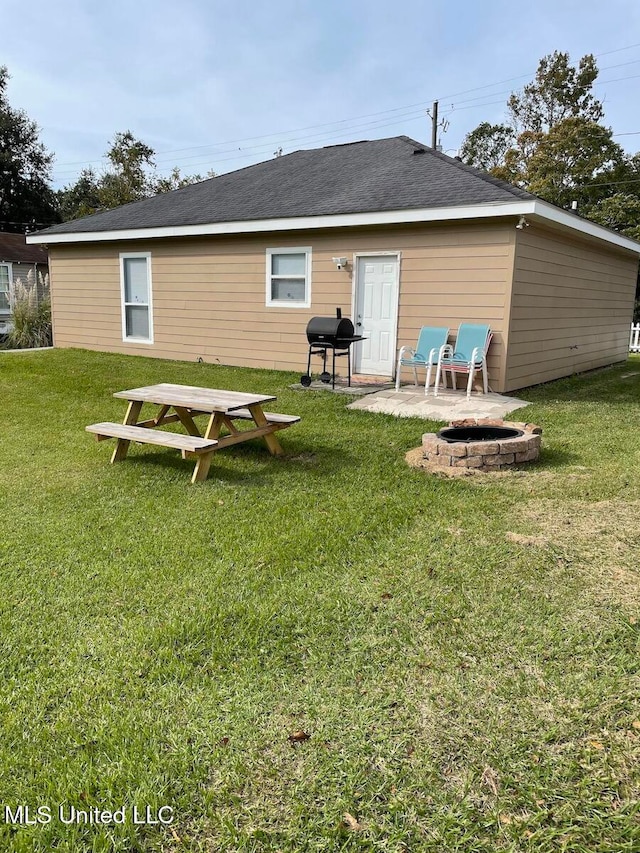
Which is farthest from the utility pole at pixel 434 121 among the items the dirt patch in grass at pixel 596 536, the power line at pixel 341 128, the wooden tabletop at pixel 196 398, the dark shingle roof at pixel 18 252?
the dirt patch in grass at pixel 596 536

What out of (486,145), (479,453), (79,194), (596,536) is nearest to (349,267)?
(479,453)

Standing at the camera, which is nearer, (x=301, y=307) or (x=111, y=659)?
(x=111, y=659)

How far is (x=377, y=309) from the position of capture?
8.34 metres

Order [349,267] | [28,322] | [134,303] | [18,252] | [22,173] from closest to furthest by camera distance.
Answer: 1. [349,267]
2. [134,303]
3. [28,322]
4. [18,252]
5. [22,173]

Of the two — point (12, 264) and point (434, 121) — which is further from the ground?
point (434, 121)

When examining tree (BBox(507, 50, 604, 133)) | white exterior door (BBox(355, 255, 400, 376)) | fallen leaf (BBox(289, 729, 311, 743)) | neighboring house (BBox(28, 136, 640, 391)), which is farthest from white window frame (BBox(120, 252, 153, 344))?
tree (BBox(507, 50, 604, 133))

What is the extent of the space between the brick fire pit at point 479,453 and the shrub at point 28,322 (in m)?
11.3

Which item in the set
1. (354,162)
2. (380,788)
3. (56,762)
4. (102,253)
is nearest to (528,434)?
(380,788)

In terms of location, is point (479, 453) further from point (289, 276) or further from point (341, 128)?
point (341, 128)

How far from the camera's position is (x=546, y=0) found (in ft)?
36.7

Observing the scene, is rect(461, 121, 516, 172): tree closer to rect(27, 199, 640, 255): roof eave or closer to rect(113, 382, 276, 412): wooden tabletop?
rect(27, 199, 640, 255): roof eave

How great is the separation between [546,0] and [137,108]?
19.2 m

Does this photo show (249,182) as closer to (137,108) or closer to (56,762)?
(56,762)

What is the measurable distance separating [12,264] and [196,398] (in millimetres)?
20268
